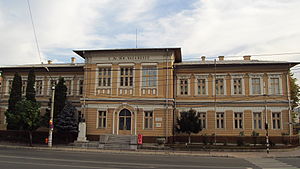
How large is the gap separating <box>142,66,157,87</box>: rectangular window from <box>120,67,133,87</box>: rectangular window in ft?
5.11

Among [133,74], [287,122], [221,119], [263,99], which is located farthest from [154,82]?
[287,122]

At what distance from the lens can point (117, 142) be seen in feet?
96.1

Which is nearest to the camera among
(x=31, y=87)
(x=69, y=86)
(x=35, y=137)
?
(x=35, y=137)

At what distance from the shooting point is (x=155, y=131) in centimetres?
3073

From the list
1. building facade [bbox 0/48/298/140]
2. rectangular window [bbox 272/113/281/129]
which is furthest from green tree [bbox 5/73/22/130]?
rectangular window [bbox 272/113/281/129]

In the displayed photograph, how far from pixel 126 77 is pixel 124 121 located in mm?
5126

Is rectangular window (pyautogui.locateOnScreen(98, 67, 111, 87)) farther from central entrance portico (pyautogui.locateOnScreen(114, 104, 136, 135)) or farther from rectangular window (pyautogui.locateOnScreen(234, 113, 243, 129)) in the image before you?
rectangular window (pyautogui.locateOnScreen(234, 113, 243, 129))

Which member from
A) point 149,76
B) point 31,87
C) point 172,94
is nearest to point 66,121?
point 31,87

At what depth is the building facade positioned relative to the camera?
3133 cm

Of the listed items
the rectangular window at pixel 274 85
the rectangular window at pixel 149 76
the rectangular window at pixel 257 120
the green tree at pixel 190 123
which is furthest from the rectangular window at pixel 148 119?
the rectangular window at pixel 274 85

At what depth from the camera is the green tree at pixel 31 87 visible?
3326 cm

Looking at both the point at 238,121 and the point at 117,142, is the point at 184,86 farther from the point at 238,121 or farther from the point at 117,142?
the point at 117,142

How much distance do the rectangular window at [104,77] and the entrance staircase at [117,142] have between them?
6115 millimetres

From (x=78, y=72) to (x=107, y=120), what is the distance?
8.67m
